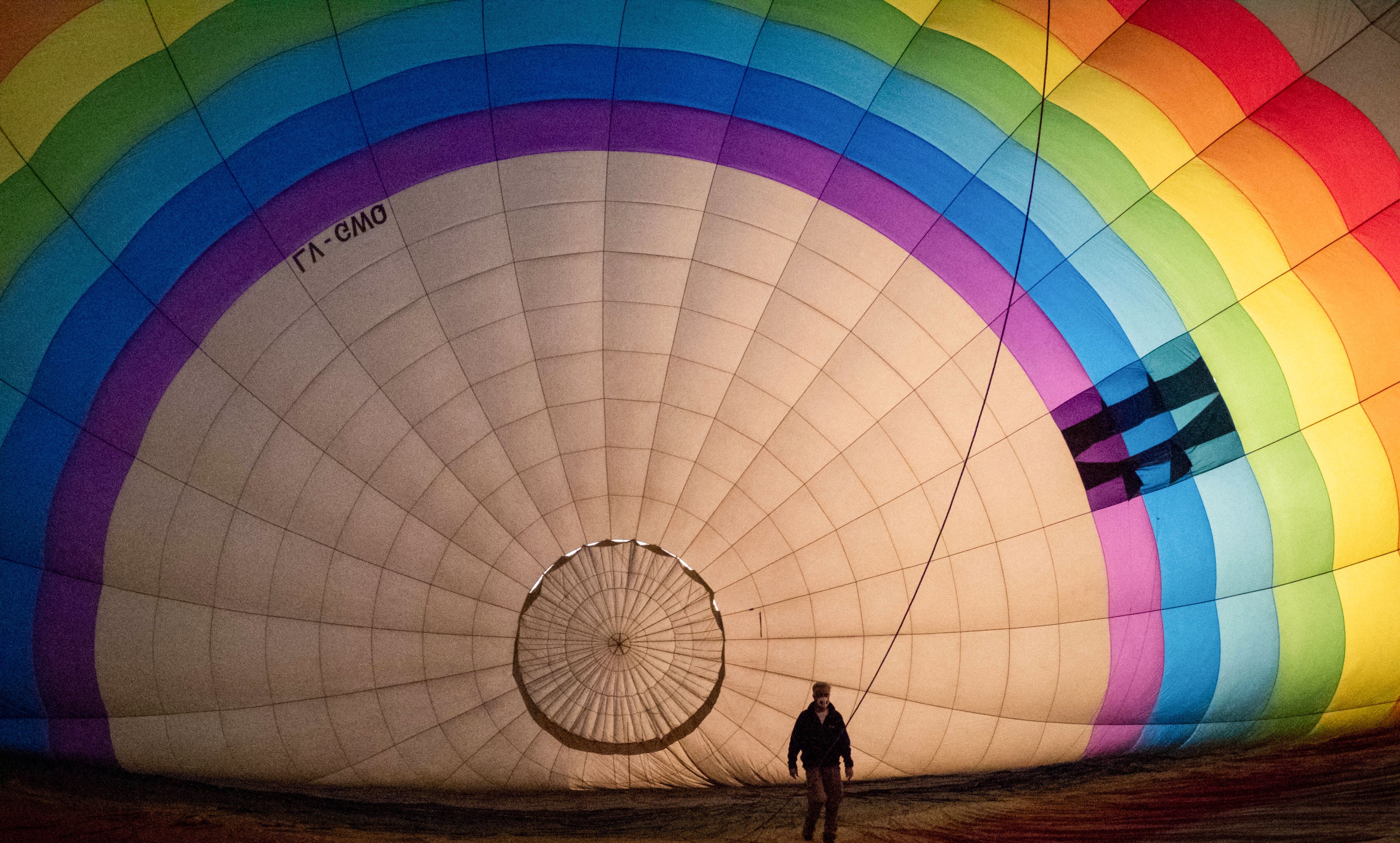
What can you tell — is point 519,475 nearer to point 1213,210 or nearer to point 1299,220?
point 1213,210

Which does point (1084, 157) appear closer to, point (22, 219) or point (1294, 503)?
point (1294, 503)

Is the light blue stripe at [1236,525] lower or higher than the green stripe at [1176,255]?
lower

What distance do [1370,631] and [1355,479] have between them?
1.08 m

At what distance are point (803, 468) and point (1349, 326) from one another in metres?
3.37

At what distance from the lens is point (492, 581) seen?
5.41 metres

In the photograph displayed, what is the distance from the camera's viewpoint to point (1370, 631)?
573 centimetres

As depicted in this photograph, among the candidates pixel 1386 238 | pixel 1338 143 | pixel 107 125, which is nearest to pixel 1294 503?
pixel 1386 238

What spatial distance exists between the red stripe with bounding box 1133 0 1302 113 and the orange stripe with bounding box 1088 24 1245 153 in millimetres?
44

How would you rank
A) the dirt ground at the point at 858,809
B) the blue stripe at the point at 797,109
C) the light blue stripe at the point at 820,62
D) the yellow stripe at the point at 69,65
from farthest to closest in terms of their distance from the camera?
the blue stripe at the point at 797,109
the light blue stripe at the point at 820,62
the yellow stripe at the point at 69,65
the dirt ground at the point at 858,809

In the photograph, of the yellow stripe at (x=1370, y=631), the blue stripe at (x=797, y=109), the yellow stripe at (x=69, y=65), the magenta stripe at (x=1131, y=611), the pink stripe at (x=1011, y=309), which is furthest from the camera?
the yellow stripe at (x=1370, y=631)

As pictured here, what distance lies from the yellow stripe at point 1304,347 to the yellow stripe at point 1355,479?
0.10 meters

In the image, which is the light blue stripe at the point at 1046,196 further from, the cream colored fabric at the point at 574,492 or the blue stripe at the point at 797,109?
the blue stripe at the point at 797,109

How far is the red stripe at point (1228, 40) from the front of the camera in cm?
488

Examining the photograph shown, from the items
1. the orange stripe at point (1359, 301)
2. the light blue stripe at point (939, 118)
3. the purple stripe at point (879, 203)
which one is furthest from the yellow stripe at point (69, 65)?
the orange stripe at point (1359, 301)
